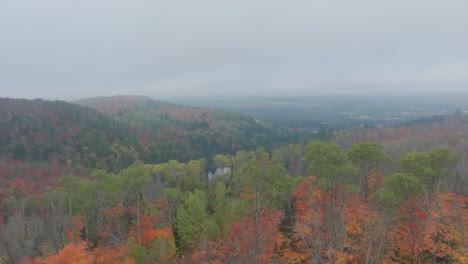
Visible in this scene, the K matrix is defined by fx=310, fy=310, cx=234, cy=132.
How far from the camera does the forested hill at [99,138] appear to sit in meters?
88.6

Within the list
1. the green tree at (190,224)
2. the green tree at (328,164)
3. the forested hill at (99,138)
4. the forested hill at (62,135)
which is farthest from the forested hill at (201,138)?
the green tree at (328,164)

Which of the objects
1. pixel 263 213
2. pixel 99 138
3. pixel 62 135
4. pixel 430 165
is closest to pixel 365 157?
pixel 430 165

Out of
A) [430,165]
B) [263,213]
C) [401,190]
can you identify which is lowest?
[263,213]

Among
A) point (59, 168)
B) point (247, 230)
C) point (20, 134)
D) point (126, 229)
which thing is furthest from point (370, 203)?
point (20, 134)

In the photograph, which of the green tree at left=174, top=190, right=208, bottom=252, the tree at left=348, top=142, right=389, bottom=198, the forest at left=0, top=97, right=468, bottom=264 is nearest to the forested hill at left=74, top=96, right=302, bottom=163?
the forest at left=0, top=97, right=468, bottom=264

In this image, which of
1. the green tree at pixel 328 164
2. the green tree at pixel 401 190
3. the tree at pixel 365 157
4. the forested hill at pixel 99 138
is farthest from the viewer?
the forested hill at pixel 99 138

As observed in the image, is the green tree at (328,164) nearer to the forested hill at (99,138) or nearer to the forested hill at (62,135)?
the forested hill at (99,138)

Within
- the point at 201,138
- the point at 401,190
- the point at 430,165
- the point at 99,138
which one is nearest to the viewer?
the point at 401,190

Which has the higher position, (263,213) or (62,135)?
(263,213)

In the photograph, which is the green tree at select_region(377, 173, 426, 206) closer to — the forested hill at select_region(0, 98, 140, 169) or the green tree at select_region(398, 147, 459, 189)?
the green tree at select_region(398, 147, 459, 189)

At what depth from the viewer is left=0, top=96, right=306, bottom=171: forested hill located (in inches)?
3487

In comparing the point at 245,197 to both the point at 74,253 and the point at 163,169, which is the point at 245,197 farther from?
the point at 163,169

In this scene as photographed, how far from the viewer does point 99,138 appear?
3984 inches

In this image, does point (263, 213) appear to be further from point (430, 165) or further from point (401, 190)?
point (430, 165)
